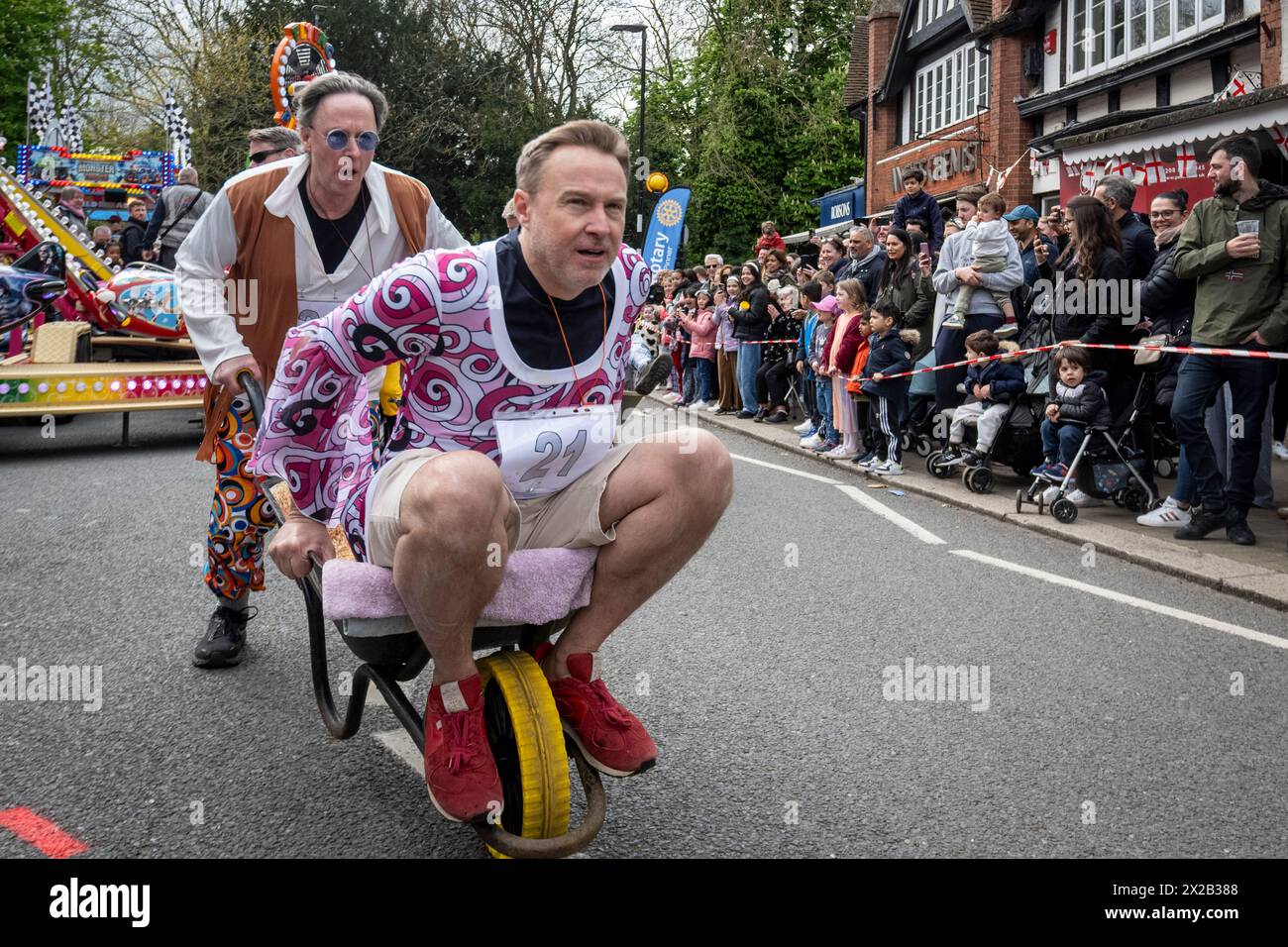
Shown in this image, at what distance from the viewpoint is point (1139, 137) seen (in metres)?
13.1

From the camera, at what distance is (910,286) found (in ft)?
39.7

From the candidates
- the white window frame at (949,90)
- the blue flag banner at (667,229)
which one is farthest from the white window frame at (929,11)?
the blue flag banner at (667,229)

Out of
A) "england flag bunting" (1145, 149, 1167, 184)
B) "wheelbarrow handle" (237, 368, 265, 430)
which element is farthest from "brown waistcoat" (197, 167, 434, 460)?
"england flag bunting" (1145, 149, 1167, 184)

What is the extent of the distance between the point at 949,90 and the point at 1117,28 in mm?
8773

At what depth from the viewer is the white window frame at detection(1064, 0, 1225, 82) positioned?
20000 millimetres

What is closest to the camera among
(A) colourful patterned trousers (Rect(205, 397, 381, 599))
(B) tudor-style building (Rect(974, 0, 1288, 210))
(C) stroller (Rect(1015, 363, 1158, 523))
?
(A) colourful patterned trousers (Rect(205, 397, 381, 599))

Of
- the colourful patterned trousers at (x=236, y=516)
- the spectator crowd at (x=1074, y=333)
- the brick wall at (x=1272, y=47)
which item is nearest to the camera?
the colourful patterned trousers at (x=236, y=516)

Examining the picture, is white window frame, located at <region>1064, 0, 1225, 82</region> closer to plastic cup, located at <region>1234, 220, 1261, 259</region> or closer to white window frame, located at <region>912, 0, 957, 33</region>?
white window frame, located at <region>912, 0, 957, 33</region>

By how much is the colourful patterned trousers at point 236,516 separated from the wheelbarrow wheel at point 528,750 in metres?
2.03

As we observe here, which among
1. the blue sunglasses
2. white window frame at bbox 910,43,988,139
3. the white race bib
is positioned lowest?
the white race bib

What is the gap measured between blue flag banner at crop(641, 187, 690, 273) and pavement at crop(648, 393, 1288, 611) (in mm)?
9914

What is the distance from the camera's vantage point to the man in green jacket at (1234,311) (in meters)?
7.62

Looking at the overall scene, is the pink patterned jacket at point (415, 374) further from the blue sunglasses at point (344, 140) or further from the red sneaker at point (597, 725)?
the blue sunglasses at point (344, 140)
